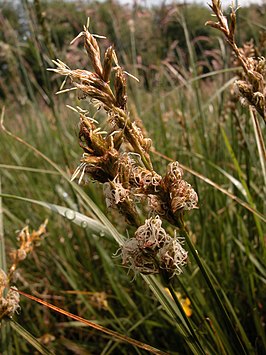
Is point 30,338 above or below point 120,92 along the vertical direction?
below

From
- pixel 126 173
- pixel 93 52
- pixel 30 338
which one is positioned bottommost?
pixel 30 338

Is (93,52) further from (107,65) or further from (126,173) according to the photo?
(126,173)

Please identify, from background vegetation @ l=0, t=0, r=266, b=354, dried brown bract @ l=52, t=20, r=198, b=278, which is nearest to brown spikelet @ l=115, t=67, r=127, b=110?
dried brown bract @ l=52, t=20, r=198, b=278

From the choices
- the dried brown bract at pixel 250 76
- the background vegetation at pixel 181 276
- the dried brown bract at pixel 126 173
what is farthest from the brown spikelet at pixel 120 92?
the background vegetation at pixel 181 276

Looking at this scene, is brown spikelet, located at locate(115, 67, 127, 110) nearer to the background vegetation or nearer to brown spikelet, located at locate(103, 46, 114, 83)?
brown spikelet, located at locate(103, 46, 114, 83)

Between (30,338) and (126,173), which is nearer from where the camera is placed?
(126,173)

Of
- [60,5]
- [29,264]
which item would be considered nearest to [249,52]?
[29,264]

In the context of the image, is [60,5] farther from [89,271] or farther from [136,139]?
[136,139]

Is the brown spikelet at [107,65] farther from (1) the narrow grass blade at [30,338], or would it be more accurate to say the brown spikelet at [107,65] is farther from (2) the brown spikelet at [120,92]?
(1) the narrow grass blade at [30,338]

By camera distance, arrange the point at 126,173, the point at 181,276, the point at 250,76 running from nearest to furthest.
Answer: the point at 126,173, the point at 250,76, the point at 181,276

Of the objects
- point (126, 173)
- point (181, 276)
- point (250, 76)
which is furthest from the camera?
point (181, 276)

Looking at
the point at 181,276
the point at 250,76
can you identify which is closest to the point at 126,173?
the point at 250,76
